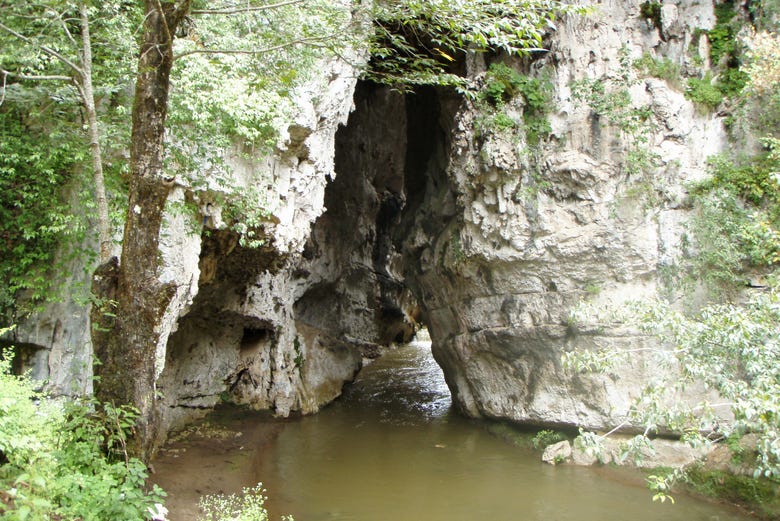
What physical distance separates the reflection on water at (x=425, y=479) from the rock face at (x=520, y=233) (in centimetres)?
119

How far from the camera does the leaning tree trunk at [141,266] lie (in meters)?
4.66

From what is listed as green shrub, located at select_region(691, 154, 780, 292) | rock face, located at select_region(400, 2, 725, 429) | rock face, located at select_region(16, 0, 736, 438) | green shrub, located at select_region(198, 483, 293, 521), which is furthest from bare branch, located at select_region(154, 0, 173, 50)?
green shrub, located at select_region(691, 154, 780, 292)

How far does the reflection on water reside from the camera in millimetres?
8461

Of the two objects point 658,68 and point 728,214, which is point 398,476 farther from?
point 658,68

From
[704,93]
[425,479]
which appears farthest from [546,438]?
[704,93]

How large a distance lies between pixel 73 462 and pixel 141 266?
1.76 meters

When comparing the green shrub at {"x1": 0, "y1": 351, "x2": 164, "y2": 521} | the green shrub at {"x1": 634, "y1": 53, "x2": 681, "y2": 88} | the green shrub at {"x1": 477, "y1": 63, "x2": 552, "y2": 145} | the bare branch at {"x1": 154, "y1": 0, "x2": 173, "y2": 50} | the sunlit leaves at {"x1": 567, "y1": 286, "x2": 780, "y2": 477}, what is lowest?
the green shrub at {"x1": 0, "y1": 351, "x2": 164, "y2": 521}

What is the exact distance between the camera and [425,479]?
9.81 m

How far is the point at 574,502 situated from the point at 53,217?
902cm

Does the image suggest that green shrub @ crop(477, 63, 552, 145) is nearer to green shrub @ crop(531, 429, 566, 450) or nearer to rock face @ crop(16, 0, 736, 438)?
rock face @ crop(16, 0, 736, 438)

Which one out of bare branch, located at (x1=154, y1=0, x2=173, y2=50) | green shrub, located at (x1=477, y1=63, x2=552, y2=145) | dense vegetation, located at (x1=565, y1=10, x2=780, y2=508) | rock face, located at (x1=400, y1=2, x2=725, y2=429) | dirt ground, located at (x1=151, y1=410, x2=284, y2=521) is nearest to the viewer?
bare branch, located at (x1=154, y1=0, x2=173, y2=50)

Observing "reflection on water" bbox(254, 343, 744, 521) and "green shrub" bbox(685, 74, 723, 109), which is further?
"green shrub" bbox(685, 74, 723, 109)

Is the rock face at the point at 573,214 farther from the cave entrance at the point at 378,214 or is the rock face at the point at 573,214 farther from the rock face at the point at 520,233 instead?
the cave entrance at the point at 378,214

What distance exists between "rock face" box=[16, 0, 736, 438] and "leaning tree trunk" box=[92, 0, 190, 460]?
150 inches
